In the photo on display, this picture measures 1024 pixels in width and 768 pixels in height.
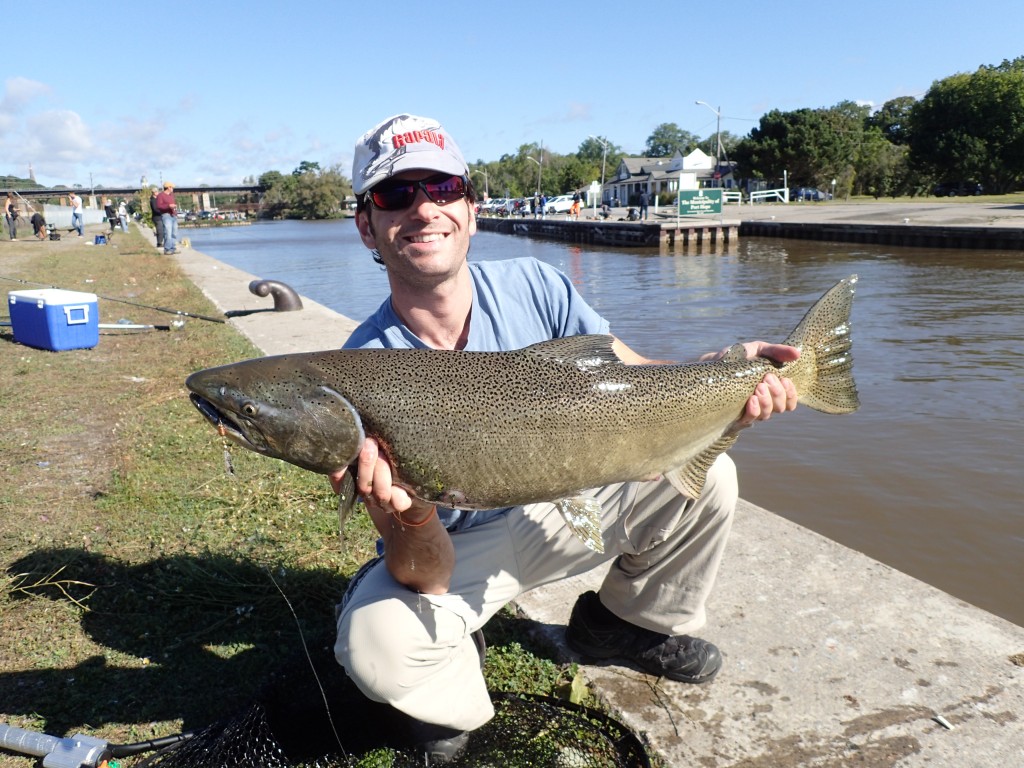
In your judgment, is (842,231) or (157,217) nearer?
(157,217)

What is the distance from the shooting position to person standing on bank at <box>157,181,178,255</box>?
27.7 meters

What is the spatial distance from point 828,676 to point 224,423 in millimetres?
2679

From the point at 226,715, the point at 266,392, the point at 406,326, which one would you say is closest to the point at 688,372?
the point at 406,326

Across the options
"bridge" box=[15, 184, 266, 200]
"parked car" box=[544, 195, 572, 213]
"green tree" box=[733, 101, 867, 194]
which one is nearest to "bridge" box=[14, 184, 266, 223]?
"bridge" box=[15, 184, 266, 200]

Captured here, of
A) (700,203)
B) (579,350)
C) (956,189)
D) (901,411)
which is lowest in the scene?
(901,411)

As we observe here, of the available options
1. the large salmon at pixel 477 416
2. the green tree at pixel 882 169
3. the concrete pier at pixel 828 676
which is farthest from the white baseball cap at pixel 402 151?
the green tree at pixel 882 169

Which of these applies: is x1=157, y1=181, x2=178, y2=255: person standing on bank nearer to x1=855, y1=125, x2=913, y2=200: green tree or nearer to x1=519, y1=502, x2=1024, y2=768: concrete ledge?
x1=519, y1=502, x2=1024, y2=768: concrete ledge

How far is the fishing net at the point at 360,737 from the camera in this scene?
9.16 feet

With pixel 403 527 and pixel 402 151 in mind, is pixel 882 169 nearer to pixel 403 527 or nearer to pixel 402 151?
pixel 402 151

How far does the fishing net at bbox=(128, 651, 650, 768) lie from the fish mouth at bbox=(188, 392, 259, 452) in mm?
1016

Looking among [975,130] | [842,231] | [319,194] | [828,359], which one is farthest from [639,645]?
[319,194]

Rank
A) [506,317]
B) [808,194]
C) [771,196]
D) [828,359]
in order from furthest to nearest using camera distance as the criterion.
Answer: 1. [808,194]
2. [771,196]
3. [828,359]
4. [506,317]

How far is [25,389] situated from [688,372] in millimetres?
7847

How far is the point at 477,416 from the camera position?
9.25ft
